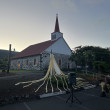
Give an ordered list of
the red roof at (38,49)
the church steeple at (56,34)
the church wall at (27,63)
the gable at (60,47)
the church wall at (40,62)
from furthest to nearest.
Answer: the church steeple at (56,34) < the gable at (60,47) < the red roof at (38,49) < the church wall at (27,63) < the church wall at (40,62)

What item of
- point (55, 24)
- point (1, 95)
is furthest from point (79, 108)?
point (55, 24)

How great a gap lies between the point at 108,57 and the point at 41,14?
21.4 meters

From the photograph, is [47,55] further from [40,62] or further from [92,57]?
[92,57]

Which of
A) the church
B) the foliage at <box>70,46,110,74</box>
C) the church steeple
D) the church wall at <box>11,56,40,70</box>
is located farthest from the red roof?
the foliage at <box>70,46,110,74</box>

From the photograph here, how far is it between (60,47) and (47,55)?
5480 mm

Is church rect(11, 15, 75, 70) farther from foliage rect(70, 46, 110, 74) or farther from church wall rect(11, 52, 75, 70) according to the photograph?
foliage rect(70, 46, 110, 74)

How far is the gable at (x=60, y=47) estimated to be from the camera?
32081mm

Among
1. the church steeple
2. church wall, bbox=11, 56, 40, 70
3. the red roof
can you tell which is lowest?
church wall, bbox=11, 56, 40, 70

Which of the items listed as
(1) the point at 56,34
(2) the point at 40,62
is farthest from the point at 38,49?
(1) the point at 56,34

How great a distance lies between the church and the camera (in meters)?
30.2

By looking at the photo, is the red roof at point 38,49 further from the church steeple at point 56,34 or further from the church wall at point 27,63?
the church steeple at point 56,34

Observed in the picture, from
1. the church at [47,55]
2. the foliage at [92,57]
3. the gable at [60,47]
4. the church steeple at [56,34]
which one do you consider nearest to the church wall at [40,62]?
the church at [47,55]

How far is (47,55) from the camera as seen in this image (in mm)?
30656

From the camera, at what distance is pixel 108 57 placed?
2856cm
